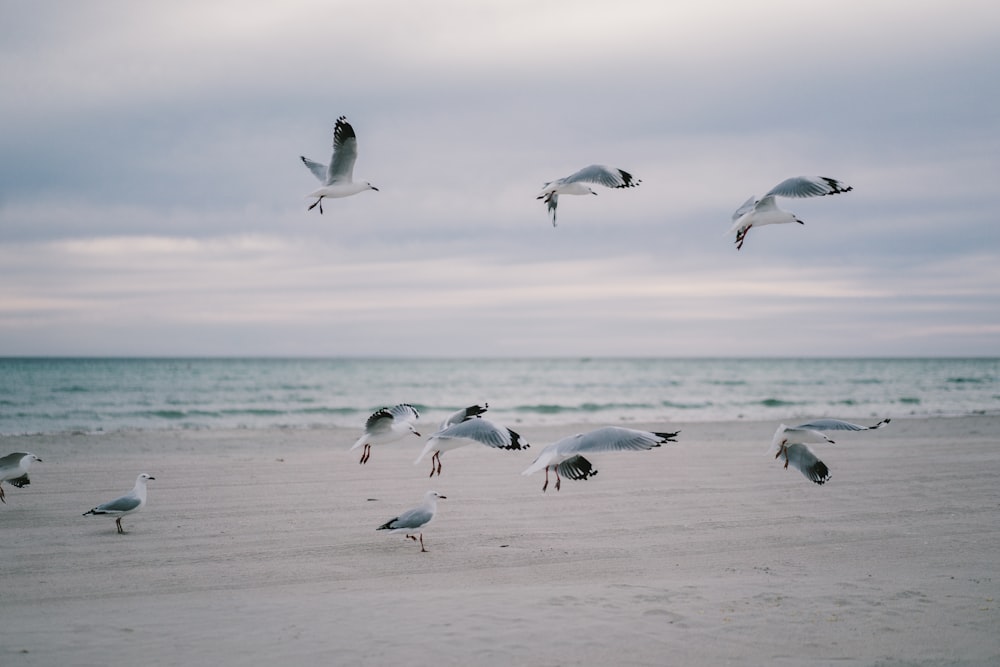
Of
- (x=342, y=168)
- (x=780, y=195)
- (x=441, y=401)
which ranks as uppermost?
(x=342, y=168)

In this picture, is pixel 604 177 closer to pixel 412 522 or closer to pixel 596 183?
pixel 596 183

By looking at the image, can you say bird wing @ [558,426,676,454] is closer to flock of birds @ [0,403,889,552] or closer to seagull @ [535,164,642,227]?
flock of birds @ [0,403,889,552]

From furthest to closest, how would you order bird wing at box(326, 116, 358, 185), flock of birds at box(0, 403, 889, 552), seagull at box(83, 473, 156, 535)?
bird wing at box(326, 116, 358, 185)
seagull at box(83, 473, 156, 535)
flock of birds at box(0, 403, 889, 552)

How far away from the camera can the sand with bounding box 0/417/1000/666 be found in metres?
5.18

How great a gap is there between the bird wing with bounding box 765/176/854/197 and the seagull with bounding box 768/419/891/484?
6.70 ft

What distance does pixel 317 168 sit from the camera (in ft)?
32.8

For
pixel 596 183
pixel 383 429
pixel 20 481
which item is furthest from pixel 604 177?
pixel 20 481

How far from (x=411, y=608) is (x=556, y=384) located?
1614 inches

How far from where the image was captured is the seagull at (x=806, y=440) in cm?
770

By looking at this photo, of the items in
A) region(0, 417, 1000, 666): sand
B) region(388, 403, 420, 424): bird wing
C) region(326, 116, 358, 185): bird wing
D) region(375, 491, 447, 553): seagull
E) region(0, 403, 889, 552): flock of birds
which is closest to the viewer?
region(0, 417, 1000, 666): sand

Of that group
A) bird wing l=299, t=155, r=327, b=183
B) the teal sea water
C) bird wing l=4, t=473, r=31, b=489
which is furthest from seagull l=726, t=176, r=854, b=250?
the teal sea water

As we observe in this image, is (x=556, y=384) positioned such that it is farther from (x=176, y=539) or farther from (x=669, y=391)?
(x=176, y=539)

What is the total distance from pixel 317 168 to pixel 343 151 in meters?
1.29

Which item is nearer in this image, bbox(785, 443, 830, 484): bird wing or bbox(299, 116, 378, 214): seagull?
bbox(785, 443, 830, 484): bird wing
